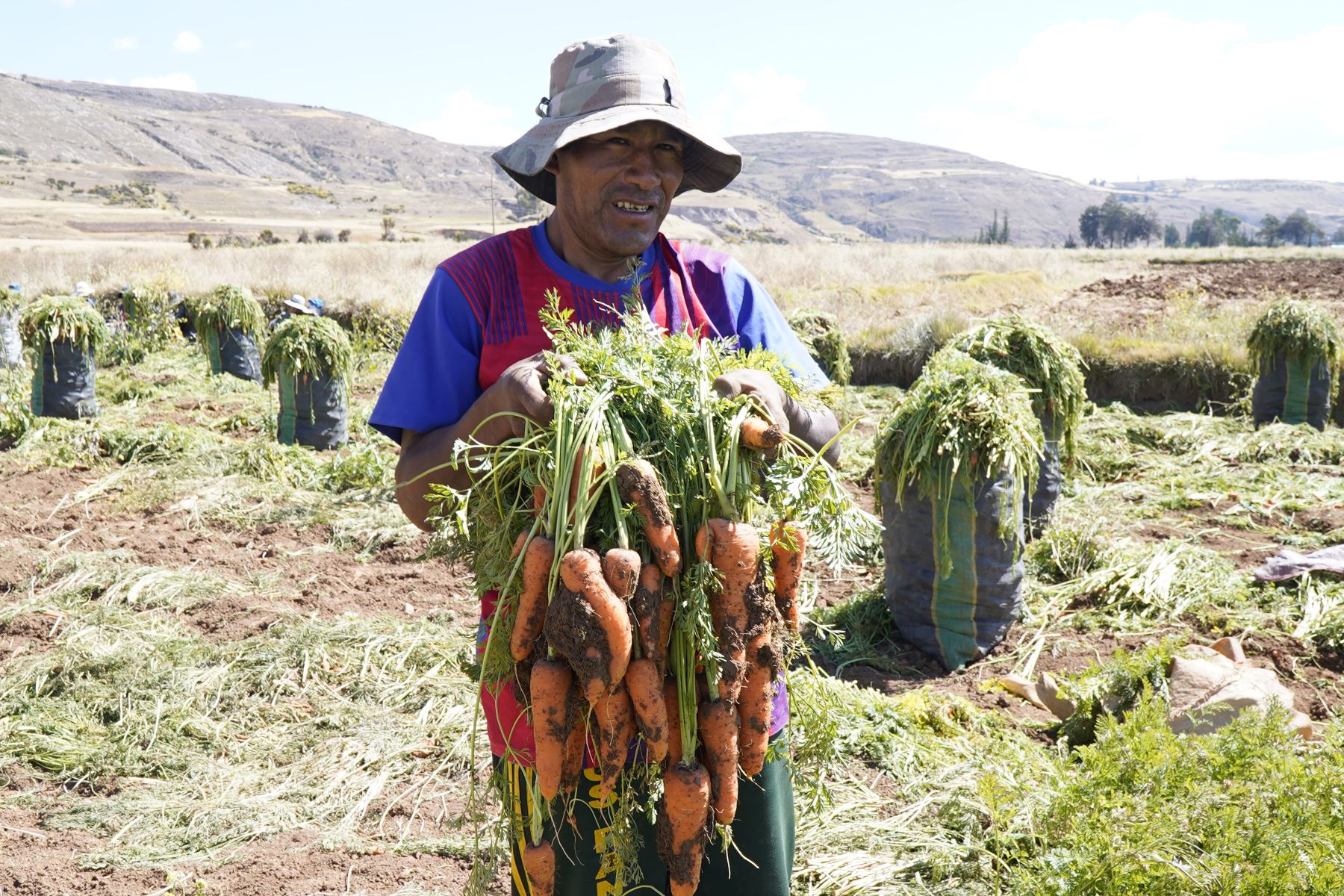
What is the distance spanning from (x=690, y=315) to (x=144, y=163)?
126620 mm

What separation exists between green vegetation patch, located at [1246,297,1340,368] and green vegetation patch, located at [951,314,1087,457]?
4.09 meters

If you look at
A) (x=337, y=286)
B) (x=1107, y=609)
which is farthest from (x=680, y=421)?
(x=337, y=286)

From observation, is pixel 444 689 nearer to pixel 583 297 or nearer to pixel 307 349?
pixel 583 297

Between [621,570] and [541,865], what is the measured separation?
0.58m

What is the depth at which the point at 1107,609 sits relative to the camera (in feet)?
16.5

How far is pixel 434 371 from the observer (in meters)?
1.83

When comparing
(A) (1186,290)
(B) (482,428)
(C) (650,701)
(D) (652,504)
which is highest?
(A) (1186,290)

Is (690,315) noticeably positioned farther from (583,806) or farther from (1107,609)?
(1107,609)

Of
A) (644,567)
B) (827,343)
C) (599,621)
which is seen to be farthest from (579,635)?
(827,343)

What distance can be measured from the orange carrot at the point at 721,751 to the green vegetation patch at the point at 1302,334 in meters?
9.05

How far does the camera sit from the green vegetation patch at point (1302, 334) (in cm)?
859

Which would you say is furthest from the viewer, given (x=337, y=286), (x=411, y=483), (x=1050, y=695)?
(x=337, y=286)

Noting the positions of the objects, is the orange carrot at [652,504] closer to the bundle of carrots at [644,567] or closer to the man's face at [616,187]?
the bundle of carrots at [644,567]

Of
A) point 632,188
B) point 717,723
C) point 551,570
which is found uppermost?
point 632,188
